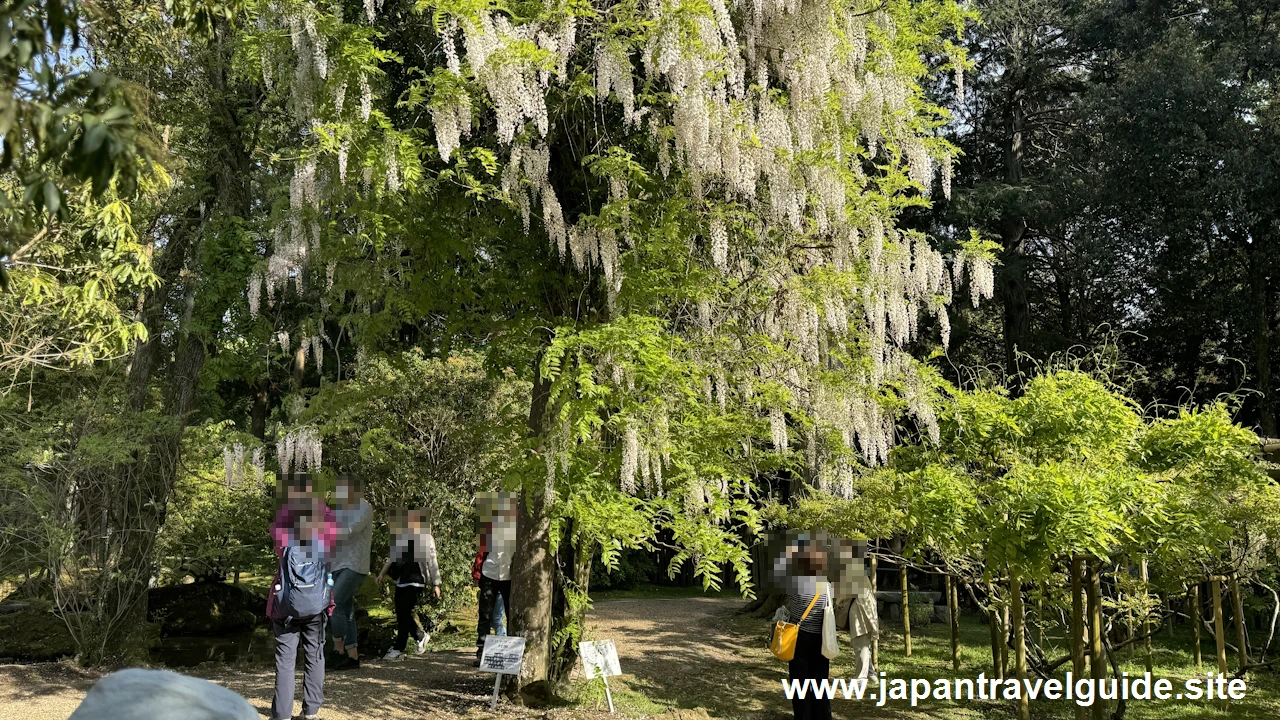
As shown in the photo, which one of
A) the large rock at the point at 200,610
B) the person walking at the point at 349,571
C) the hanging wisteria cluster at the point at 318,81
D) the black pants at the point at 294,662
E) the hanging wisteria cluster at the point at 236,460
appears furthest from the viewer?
the large rock at the point at 200,610

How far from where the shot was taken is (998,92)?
14.7 meters

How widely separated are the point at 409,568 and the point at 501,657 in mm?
2426

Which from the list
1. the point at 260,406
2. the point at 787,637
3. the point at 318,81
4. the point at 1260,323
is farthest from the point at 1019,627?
the point at 260,406

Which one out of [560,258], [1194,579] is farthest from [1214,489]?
[560,258]

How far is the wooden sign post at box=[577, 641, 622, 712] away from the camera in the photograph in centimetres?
540

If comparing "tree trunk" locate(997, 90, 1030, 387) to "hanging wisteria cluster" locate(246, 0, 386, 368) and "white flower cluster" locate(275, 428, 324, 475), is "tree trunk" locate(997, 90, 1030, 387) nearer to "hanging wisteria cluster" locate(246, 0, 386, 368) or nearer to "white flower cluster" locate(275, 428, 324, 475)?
"white flower cluster" locate(275, 428, 324, 475)

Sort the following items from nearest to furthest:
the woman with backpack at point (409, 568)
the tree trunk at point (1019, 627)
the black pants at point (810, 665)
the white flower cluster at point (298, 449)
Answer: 1. the black pants at point (810, 665)
2. the tree trunk at point (1019, 627)
3. the white flower cluster at point (298, 449)
4. the woman with backpack at point (409, 568)

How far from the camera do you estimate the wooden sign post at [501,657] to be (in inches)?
210

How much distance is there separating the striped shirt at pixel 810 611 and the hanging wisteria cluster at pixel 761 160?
2.76ft

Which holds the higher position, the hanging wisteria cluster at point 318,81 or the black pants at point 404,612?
the hanging wisteria cluster at point 318,81

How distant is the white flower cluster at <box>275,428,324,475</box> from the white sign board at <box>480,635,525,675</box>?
2.68m

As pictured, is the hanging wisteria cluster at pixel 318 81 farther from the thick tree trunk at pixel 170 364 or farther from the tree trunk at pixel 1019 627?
the tree trunk at pixel 1019 627

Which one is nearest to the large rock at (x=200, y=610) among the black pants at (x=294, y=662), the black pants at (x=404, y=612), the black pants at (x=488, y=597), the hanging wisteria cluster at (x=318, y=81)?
the black pants at (x=404, y=612)

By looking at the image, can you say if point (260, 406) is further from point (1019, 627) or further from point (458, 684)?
point (1019, 627)
